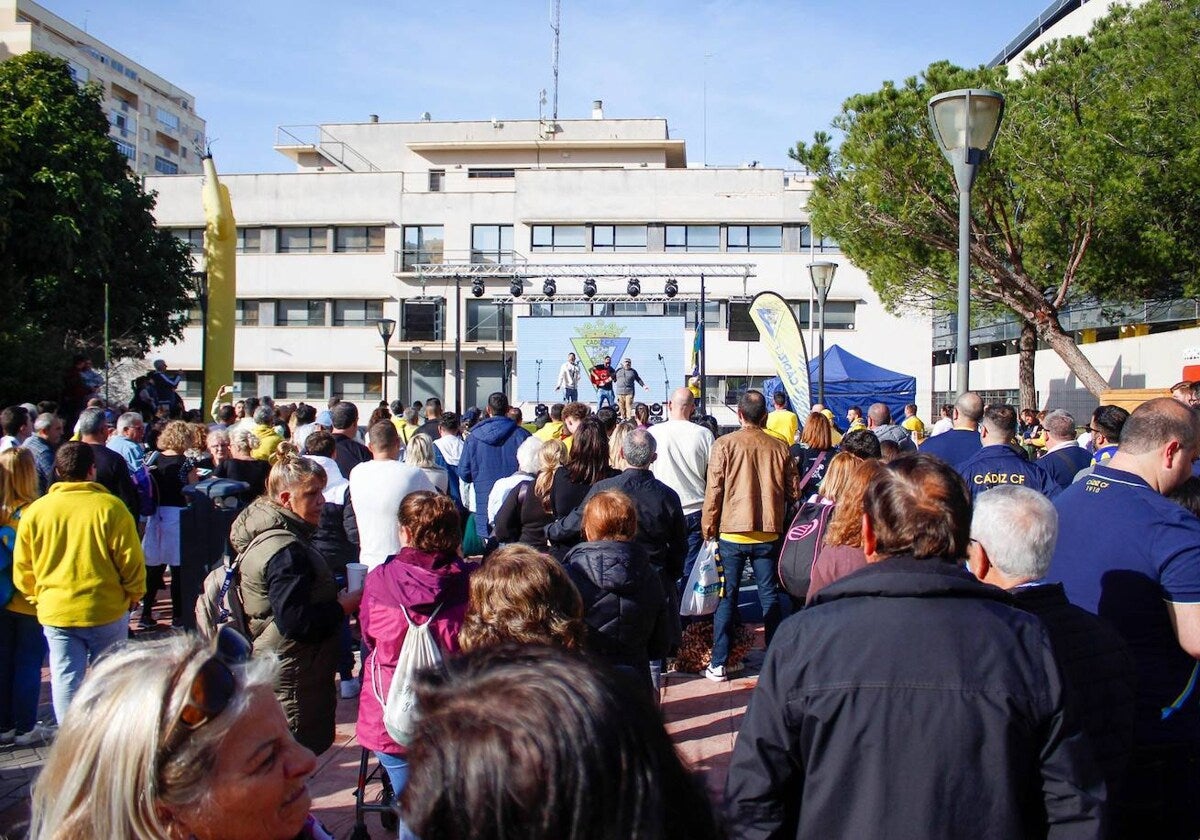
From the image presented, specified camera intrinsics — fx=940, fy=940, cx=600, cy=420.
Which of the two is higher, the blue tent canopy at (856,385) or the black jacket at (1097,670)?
the blue tent canopy at (856,385)

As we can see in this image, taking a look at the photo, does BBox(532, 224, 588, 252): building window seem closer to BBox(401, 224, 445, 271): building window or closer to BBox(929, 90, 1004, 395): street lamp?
BBox(401, 224, 445, 271): building window

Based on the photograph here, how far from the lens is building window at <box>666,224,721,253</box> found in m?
38.3

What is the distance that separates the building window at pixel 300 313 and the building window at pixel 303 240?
87.7 inches

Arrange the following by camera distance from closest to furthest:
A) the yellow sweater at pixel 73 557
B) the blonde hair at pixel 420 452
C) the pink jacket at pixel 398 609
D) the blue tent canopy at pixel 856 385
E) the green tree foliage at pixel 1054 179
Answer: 1. the pink jacket at pixel 398 609
2. the yellow sweater at pixel 73 557
3. the blonde hair at pixel 420 452
4. the green tree foliage at pixel 1054 179
5. the blue tent canopy at pixel 856 385

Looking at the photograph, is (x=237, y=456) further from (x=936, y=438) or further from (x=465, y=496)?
(x=936, y=438)

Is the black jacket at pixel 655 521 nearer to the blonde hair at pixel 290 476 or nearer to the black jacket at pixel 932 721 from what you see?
the blonde hair at pixel 290 476

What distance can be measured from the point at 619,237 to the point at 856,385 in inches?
643

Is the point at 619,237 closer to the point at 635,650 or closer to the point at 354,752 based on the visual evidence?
the point at 354,752

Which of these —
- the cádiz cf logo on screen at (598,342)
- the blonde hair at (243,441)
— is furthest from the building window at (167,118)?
the blonde hair at (243,441)

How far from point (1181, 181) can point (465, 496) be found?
1369cm

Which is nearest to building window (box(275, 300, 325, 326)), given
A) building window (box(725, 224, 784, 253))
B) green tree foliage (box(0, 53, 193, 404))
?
green tree foliage (box(0, 53, 193, 404))

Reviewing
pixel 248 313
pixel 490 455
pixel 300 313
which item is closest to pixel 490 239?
pixel 300 313

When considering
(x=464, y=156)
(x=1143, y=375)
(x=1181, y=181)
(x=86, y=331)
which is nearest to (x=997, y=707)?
(x=1181, y=181)

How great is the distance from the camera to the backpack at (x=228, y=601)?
12.3ft
